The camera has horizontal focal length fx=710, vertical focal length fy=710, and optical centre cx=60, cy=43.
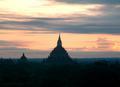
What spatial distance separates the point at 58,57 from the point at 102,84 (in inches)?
3461

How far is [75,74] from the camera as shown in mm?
120812

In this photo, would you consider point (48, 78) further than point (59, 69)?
No

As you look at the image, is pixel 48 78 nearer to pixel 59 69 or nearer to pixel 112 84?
pixel 112 84

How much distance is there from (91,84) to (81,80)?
292cm

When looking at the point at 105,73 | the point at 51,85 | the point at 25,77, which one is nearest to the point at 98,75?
the point at 105,73

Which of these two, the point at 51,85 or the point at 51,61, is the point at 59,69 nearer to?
the point at 51,85

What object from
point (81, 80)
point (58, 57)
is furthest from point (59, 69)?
point (58, 57)

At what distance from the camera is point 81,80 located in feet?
360

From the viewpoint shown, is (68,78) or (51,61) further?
(51,61)

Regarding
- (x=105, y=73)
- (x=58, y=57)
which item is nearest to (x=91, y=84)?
(x=105, y=73)

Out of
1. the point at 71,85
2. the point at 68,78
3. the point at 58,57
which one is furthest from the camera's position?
the point at 58,57

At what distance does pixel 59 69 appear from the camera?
140 metres

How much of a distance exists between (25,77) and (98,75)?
68.5 feet

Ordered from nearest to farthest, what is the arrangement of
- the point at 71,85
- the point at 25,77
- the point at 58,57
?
1. the point at 71,85
2. the point at 25,77
3. the point at 58,57
